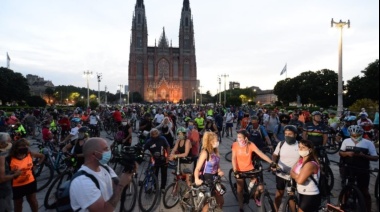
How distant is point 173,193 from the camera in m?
6.06

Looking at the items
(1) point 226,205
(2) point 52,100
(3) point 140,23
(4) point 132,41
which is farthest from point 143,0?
(1) point 226,205

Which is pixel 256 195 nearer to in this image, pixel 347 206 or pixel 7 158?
pixel 347 206

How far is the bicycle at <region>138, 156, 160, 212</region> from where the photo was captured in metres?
6.05

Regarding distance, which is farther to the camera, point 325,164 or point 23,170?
point 325,164

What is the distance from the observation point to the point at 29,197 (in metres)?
5.05

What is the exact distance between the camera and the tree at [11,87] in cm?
4991

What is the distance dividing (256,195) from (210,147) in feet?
4.09

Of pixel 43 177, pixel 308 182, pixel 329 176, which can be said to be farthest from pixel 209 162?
pixel 43 177

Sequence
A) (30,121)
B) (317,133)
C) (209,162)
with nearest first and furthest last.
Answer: (209,162) → (317,133) → (30,121)

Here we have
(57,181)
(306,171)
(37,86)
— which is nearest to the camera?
(306,171)

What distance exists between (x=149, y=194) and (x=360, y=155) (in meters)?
4.01

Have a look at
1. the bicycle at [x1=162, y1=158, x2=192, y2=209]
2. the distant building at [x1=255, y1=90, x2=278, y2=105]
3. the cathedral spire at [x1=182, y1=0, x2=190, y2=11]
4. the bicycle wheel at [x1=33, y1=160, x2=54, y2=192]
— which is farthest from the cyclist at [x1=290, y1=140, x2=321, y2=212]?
the distant building at [x1=255, y1=90, x2=278, y2=105]

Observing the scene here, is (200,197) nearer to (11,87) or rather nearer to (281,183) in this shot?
(281,183)

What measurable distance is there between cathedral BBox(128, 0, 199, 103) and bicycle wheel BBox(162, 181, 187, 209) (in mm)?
106143
